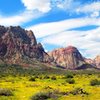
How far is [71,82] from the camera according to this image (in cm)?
5106

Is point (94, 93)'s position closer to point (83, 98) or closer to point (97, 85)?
point (83, 98)

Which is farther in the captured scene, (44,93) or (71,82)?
(71,82)

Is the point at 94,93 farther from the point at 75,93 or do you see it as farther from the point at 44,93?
the point at 44,93

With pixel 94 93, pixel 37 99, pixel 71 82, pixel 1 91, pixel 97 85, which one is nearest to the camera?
pixel 37 99

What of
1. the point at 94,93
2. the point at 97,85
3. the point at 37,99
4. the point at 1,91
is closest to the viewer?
the point at 37,99

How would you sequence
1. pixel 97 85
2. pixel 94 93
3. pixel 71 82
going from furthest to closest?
1. pixel 71 82
2. pixel 97 85
3. pixel 94 93

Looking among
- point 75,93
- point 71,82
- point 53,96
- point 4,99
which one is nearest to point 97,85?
Result: point 71,82

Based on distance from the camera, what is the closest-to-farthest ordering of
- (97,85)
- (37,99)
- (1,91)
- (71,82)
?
1. (37,99)
2. (1,91)
3. (97,85)
4. (71,82)

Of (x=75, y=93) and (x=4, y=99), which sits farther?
(x=75, y=93)

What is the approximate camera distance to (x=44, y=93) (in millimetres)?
31656

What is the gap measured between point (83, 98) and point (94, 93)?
4111mm

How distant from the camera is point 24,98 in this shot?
32.0 m

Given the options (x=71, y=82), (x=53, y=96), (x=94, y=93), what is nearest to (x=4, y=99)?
(x=53, y=96)

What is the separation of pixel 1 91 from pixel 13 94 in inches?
56.4
